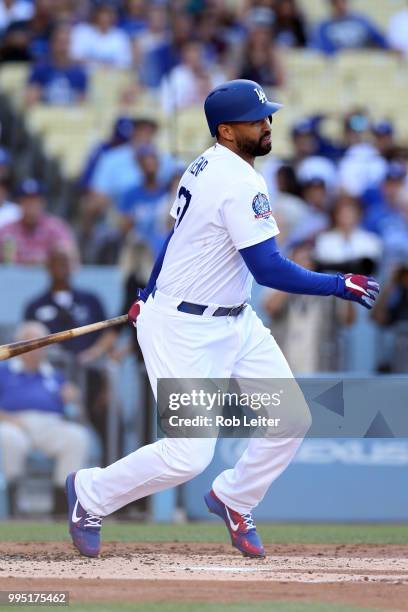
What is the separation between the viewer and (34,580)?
5.55m

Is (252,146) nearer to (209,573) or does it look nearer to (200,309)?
(200,309)

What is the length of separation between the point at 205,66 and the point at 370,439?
469 cm

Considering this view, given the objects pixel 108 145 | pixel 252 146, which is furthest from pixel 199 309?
pixel 108 145

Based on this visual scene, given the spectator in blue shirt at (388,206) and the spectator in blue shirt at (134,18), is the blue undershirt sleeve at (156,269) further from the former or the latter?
the spectator in blue shirt at (134,18)

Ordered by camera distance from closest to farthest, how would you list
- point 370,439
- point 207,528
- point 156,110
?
point 207,528 < point 370,439 < point 156,110

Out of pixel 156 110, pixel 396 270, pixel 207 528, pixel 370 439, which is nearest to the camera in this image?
pixel 207 528

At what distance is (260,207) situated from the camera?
584 centimetres

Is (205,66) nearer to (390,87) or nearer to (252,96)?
(390,87)

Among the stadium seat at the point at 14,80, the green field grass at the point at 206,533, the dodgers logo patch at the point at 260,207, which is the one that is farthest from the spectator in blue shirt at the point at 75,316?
the dodgers logo patch at the point at 260,207

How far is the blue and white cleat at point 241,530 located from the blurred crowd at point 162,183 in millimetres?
3239

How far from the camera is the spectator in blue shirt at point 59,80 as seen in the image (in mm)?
12781

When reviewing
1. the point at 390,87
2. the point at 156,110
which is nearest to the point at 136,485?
the point at 156,110

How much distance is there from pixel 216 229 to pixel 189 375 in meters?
0.66

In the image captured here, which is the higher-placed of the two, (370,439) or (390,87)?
(390,87)
